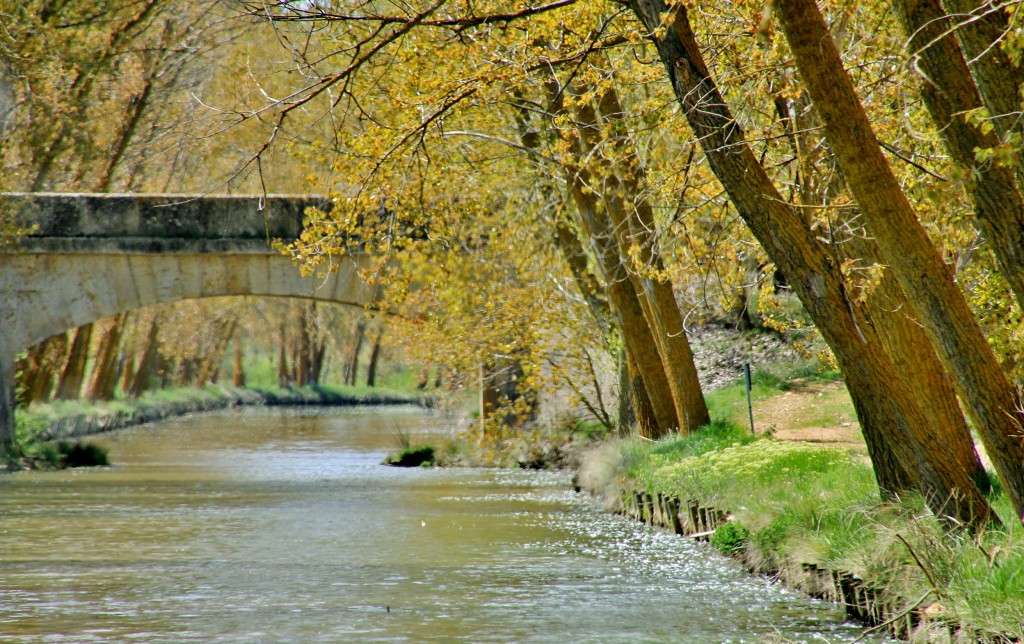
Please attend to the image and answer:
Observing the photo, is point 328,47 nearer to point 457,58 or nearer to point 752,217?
point 457,58

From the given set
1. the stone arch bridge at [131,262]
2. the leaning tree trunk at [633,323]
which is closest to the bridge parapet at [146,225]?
the stone arch bridge at [131,262]

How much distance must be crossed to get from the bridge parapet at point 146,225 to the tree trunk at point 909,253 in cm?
1502

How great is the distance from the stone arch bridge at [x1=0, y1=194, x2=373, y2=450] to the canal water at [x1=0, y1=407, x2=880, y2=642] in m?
3.30

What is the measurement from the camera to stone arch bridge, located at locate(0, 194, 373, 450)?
70.8 feet

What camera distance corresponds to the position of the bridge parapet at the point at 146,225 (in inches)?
847

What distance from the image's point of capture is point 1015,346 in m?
9.78

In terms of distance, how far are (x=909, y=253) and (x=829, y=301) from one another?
976mm

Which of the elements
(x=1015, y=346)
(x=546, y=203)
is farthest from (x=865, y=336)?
(x=546, y=203)

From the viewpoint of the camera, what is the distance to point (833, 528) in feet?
29.4

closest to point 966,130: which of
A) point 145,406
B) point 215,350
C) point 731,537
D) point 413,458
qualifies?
point 731,537

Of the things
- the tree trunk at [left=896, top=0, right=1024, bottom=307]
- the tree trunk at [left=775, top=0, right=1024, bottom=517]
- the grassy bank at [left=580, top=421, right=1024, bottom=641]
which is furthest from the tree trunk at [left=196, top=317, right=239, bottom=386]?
the tree trunk at [left=896, top=0, right=1024, bottom=307]

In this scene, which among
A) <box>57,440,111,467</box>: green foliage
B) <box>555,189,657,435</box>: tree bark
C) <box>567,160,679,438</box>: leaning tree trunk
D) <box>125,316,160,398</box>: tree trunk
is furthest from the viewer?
<box>125,316,160,398</box>: tree trunk

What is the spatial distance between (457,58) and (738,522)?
528 cm

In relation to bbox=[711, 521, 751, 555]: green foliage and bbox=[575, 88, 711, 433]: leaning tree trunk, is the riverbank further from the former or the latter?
bbox=[711, 521, 751, 555]: green foliage
